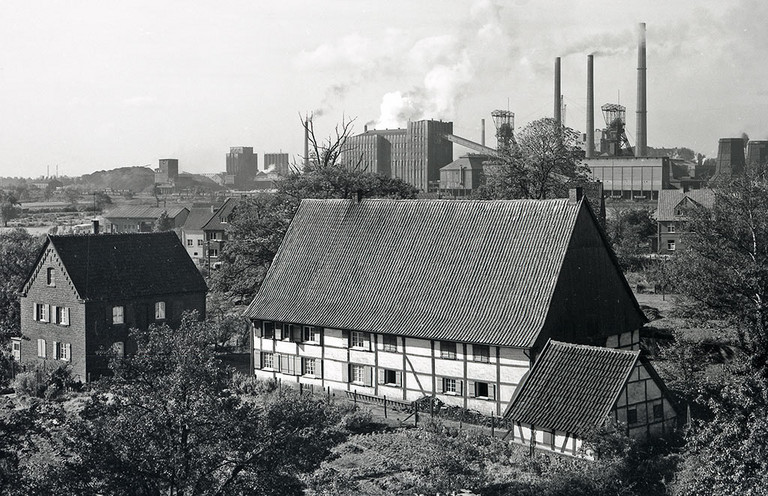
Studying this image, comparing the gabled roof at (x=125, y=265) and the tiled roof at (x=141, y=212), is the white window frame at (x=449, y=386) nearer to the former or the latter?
the gabled roof at (x=125, y=265)

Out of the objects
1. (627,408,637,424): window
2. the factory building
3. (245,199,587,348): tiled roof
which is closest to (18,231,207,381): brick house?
(245,199,587,348): tiled roof

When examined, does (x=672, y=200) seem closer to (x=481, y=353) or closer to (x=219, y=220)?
(x=219, y=220)

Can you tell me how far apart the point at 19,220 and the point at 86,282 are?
11404 cm

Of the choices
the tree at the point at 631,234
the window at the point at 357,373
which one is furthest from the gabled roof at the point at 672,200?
the window at the point at 357,373

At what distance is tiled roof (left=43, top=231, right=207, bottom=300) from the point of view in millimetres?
48375

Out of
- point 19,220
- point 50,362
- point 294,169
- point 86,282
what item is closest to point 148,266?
point 86,282

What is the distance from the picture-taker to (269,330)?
43.0 meters

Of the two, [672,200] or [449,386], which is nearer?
[449,386]

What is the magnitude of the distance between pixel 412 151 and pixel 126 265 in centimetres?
10888

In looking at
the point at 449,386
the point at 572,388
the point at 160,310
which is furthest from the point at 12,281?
the point at 572,388

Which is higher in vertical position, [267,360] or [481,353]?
[481,353]

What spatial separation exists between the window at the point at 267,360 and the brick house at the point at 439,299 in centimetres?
6

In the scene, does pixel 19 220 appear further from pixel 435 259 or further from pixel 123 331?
pixel 435 259

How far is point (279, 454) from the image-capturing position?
72.0 feet
